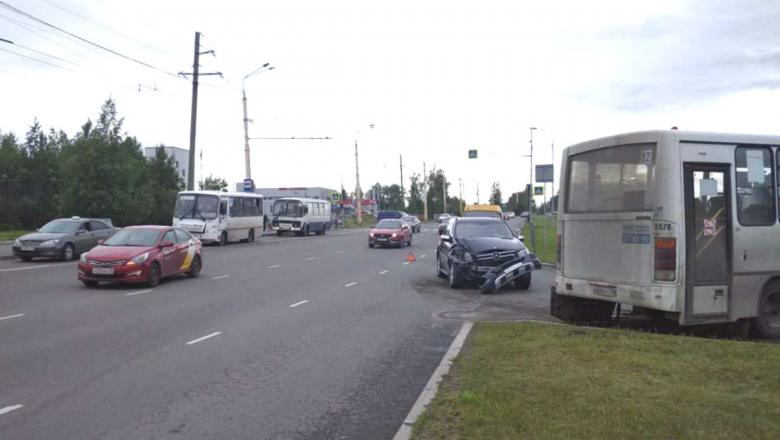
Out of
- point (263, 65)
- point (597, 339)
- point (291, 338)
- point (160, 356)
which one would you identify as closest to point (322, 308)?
point (291, 338)

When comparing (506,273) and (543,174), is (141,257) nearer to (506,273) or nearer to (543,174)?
(506,273)

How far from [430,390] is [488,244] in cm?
1056

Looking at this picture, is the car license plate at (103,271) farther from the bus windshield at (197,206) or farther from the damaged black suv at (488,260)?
the bus windshield at (197,206)

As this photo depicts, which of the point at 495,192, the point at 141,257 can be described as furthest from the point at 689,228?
the point at 495,192

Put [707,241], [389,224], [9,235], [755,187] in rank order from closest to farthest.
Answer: [707,241] → [755,187] → [389,224] → [9,235]

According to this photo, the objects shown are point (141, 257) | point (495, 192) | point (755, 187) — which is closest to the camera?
point (755, 187)

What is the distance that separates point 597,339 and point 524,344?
0.99 m

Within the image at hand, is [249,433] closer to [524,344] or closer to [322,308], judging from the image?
[524,344]

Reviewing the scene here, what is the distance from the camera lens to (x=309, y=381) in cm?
743

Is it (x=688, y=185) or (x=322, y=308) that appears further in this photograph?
(x=322, y=308)

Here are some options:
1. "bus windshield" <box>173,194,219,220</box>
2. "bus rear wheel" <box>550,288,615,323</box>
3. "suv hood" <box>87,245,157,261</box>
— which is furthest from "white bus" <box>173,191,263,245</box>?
"bus rear wheel" <box>550,288,615,323</box>

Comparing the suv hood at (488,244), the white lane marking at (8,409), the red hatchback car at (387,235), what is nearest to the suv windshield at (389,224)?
the red hatchback car at (387,235)

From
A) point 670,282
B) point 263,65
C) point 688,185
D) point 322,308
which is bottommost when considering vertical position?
point 322,308

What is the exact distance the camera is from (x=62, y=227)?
24.5 metres
